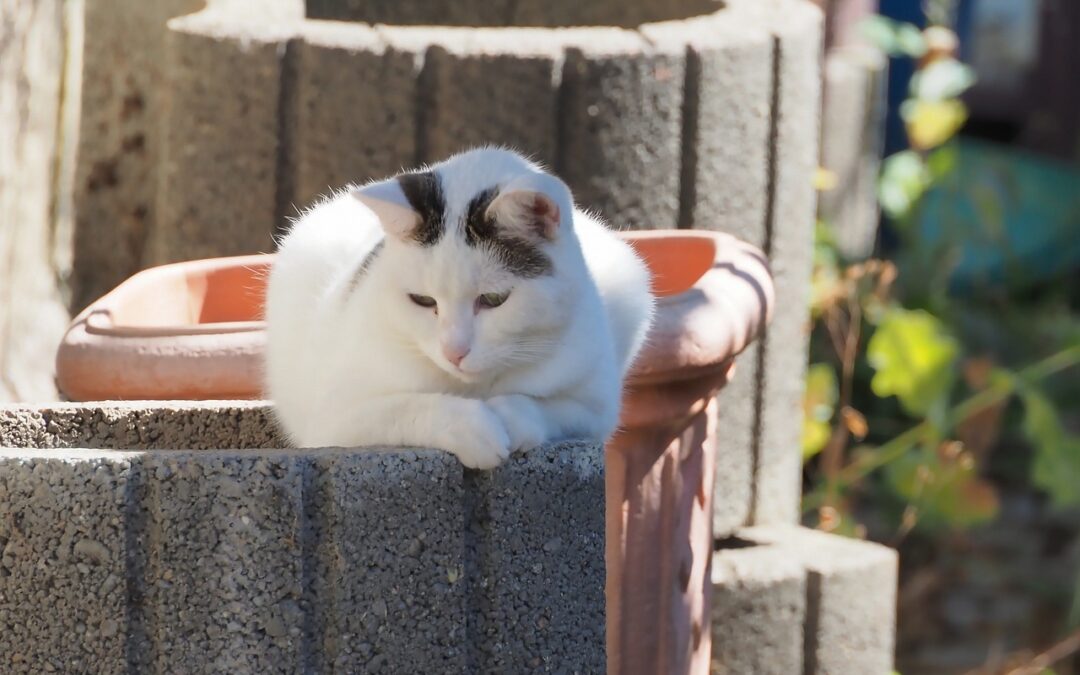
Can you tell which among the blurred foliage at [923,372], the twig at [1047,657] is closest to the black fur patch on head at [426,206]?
the blurred foliage at [923,372]

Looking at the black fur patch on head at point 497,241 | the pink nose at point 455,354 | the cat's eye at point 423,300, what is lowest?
the pink nose at point 455,354

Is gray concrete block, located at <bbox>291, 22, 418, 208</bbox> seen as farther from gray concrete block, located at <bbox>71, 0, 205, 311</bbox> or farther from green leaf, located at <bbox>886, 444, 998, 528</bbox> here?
green leaf, located at <bbox>886, 444, 998, 528</bbox>

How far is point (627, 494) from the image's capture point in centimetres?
205

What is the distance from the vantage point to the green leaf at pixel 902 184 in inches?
157

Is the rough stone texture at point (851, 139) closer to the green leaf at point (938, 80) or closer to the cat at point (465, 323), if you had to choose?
the green leaf at point (938, 80)

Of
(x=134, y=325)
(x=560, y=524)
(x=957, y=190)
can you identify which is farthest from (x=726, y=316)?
(x=957, y=190)

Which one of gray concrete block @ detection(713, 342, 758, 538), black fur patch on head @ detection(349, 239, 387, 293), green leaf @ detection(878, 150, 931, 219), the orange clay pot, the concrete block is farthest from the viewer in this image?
green leaf @ detection(878, 150, 931, 219)

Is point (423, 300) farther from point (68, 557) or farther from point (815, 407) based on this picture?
point (815, 407)

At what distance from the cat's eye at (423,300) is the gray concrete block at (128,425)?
26 centimetres

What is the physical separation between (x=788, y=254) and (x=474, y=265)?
127cm

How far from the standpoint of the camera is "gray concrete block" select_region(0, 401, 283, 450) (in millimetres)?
1617

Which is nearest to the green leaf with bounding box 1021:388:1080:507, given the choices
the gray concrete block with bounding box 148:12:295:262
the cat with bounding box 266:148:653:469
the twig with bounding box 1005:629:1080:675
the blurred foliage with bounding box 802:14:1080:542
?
the blurred foliage with bounding box 802:14:1080:542

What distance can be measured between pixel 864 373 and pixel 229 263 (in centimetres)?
229

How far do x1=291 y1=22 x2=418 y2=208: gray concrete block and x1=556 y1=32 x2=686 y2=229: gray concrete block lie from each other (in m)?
0.26
